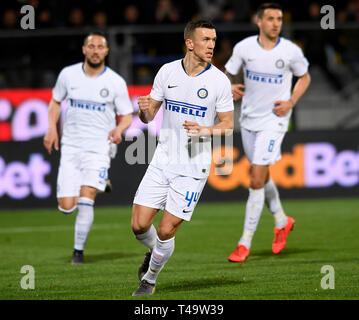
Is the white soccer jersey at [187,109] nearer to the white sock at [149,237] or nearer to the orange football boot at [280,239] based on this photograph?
the white sock at [149,237]

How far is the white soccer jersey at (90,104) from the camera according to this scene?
1006cm

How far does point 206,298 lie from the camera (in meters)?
6.91

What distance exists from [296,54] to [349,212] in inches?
219

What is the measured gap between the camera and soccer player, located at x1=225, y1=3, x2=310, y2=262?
9812mm

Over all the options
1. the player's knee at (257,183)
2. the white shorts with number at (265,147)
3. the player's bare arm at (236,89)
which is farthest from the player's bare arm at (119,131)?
the player's knee at (257,183)

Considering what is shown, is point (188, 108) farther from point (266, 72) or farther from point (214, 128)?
point (266, 72)

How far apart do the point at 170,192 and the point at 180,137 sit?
52cm

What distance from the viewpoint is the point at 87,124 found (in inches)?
396

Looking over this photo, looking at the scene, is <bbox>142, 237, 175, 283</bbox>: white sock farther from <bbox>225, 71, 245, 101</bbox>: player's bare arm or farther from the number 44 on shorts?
<bbox>225, 71, 245, 101</bbox>: player's bare arm

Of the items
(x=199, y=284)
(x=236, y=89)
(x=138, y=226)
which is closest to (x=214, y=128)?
→ (x=138, y=226)

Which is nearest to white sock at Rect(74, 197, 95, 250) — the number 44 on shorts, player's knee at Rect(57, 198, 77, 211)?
player's knee at Rect(57, 198, 77, 211)

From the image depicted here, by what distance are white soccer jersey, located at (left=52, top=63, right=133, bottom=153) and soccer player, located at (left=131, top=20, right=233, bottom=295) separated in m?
2.71

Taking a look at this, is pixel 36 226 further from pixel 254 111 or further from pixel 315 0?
pixel 315 0
